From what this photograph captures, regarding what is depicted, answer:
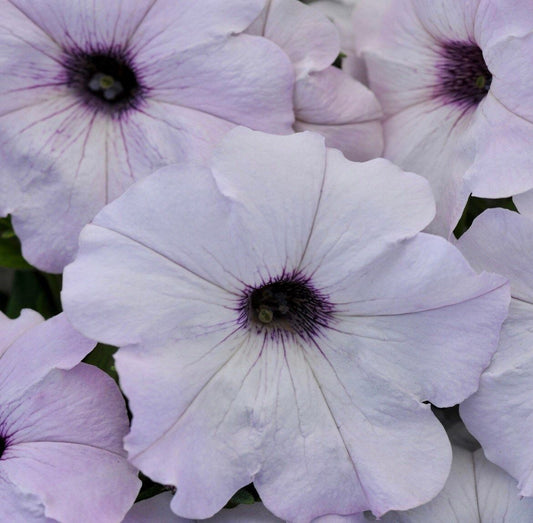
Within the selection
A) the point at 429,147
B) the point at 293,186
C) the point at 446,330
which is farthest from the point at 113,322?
the point at 429,147

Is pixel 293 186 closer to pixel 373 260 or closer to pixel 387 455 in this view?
pixel 373 260

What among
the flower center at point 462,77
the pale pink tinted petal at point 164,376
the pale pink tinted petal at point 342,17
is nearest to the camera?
the pale pink tinted petal at point 164,376

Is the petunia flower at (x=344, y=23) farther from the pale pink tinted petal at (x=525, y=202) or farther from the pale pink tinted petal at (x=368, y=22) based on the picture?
the pale pink tinted petal at (x=525, y=202)

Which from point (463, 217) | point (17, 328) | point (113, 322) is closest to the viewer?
point (113, 322)

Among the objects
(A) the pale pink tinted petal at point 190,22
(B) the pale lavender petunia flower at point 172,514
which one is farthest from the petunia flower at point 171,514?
(A) the pale pink tinted petal at point 190,22

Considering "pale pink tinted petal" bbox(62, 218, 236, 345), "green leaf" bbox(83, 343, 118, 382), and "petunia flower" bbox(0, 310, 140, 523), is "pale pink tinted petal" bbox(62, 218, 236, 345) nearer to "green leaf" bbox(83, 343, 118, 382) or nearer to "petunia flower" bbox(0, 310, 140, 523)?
"petunia flower" bbox(0, 310, 140, 523)

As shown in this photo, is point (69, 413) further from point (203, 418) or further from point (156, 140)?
point (156, 140)

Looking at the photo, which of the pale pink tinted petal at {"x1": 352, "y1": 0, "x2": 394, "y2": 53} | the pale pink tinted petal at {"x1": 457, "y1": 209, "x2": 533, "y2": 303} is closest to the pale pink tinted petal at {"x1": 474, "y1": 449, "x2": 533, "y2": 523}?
the pale pink tinted petal at {"x1": 457, "y1": 209, "x2": 533, "y2": 303}

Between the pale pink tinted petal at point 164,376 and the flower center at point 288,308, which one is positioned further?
the flower center at point 288,308
